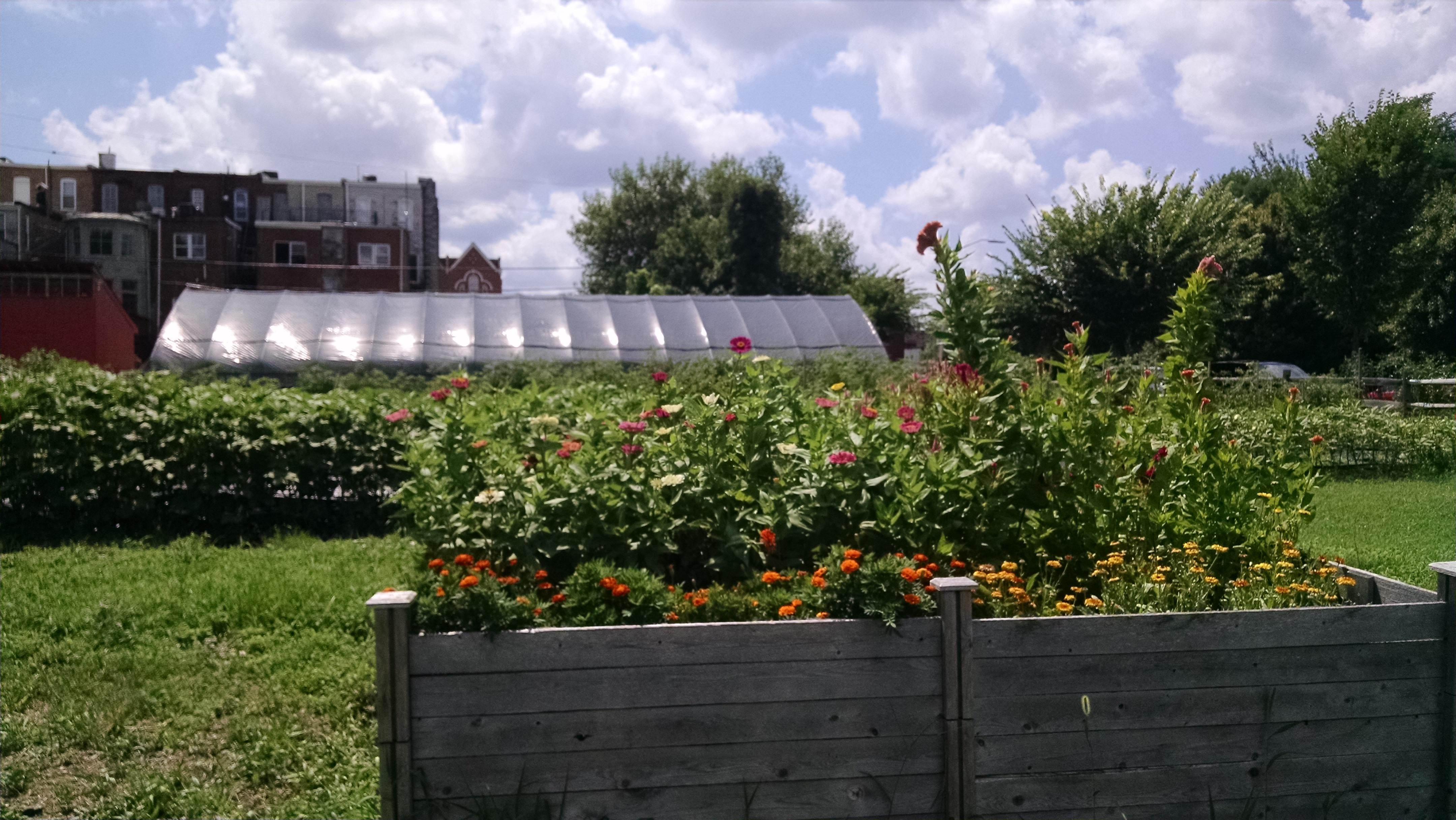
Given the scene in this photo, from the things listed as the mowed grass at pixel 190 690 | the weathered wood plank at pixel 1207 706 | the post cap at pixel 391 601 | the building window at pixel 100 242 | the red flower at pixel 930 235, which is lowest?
the mowed grass at pixel 190 690

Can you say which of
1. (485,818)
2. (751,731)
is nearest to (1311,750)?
(751,731)

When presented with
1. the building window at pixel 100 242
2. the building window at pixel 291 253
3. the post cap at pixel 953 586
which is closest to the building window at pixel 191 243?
the building window at pixel 100 242

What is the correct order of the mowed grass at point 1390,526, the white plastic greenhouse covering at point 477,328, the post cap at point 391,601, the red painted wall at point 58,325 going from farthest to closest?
the red painted wall at point 58,325 → the white plastic greenhouse covering at point 477,328 → the mowed grass at point 1390,526 → the post cap at point 391,601

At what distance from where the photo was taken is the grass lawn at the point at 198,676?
371 cm

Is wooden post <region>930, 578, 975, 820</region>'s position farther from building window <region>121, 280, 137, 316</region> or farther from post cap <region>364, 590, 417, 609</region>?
building window <region>121, 280, 137, 316</region>

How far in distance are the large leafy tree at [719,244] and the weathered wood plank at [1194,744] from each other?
34.3 m

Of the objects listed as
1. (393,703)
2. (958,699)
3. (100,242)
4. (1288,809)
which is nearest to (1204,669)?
(1288,809)

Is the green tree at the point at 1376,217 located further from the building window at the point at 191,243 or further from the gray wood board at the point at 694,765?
the building window at the point at 191,243

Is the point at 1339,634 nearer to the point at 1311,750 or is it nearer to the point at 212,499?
the point at 1311,750

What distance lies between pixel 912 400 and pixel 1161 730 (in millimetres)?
3424

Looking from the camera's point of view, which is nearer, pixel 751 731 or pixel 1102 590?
pixel 751 731

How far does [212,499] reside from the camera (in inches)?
322

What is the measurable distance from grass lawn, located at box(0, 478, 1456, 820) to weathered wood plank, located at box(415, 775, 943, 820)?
2.86ft

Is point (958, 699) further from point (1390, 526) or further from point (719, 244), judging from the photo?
point (719, 244)
